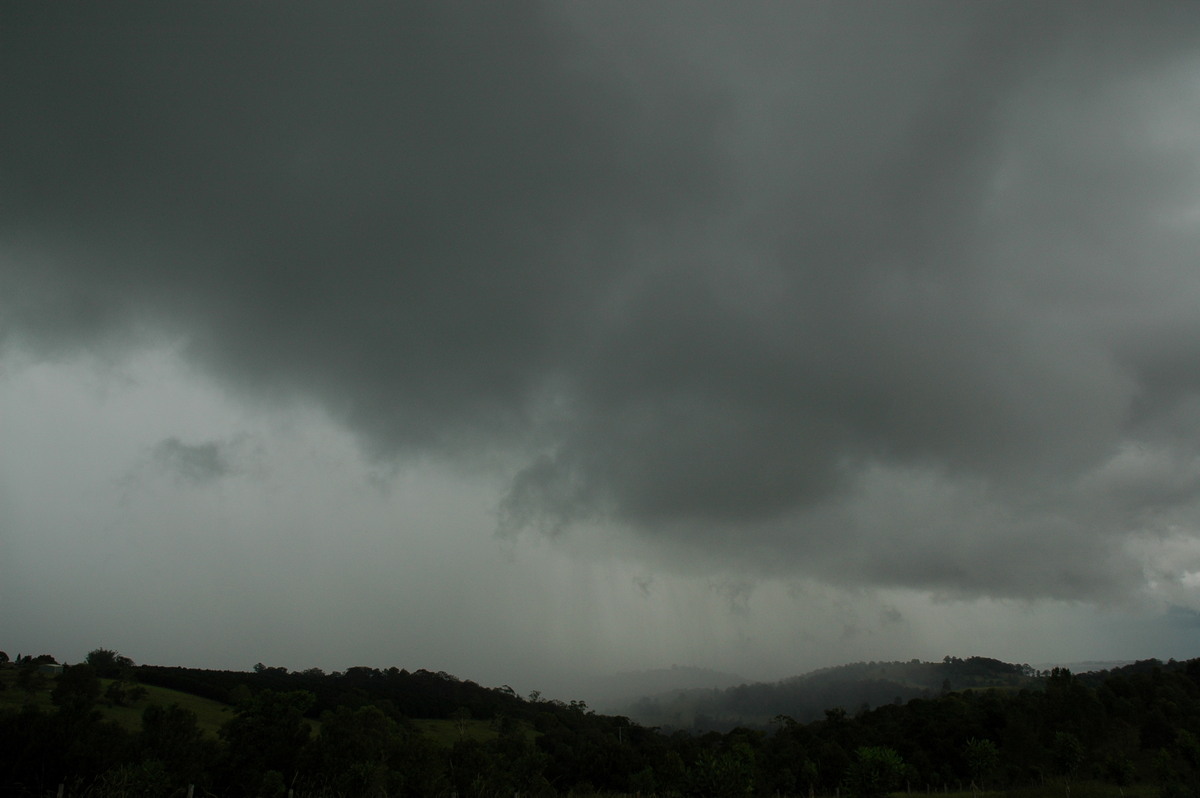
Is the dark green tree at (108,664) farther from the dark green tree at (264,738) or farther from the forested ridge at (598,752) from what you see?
the dark green tree at (264,738)

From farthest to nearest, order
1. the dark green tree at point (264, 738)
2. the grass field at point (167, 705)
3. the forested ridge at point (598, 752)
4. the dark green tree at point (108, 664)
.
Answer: the dark green tree at point (108, 664)
the grass field at point (167, 705)
the dark green tree at point (264, 738)
the forested ridge at point (598, 752)

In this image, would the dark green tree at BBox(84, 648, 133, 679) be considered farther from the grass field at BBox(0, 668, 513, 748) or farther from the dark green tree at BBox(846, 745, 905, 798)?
the dark green tree at BBox(846, 745, 905, 798)

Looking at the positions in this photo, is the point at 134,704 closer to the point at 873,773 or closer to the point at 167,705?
the point at 167,705

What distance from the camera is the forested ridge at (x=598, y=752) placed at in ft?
181

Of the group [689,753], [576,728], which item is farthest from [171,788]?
[576,728]

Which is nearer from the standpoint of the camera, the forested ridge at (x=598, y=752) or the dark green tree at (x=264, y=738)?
the forested ridge at (x=598, y=752)

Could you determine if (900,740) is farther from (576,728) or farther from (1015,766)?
(576,728)

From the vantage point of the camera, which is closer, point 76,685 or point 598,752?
point 76,685

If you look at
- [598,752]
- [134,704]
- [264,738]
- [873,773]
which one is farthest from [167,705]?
[873,773]

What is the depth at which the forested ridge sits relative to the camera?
181 ft

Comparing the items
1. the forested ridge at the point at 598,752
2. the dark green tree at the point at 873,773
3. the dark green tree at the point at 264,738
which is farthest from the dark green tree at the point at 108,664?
the dark green tree at the point at 873,773

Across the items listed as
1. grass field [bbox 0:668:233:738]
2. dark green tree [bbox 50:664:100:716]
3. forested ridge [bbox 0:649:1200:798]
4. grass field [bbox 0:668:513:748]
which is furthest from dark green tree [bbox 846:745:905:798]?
dark green tree [bbox 50:664:100:716]

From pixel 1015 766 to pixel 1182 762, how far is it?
1838 cm

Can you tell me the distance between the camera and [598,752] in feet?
329
